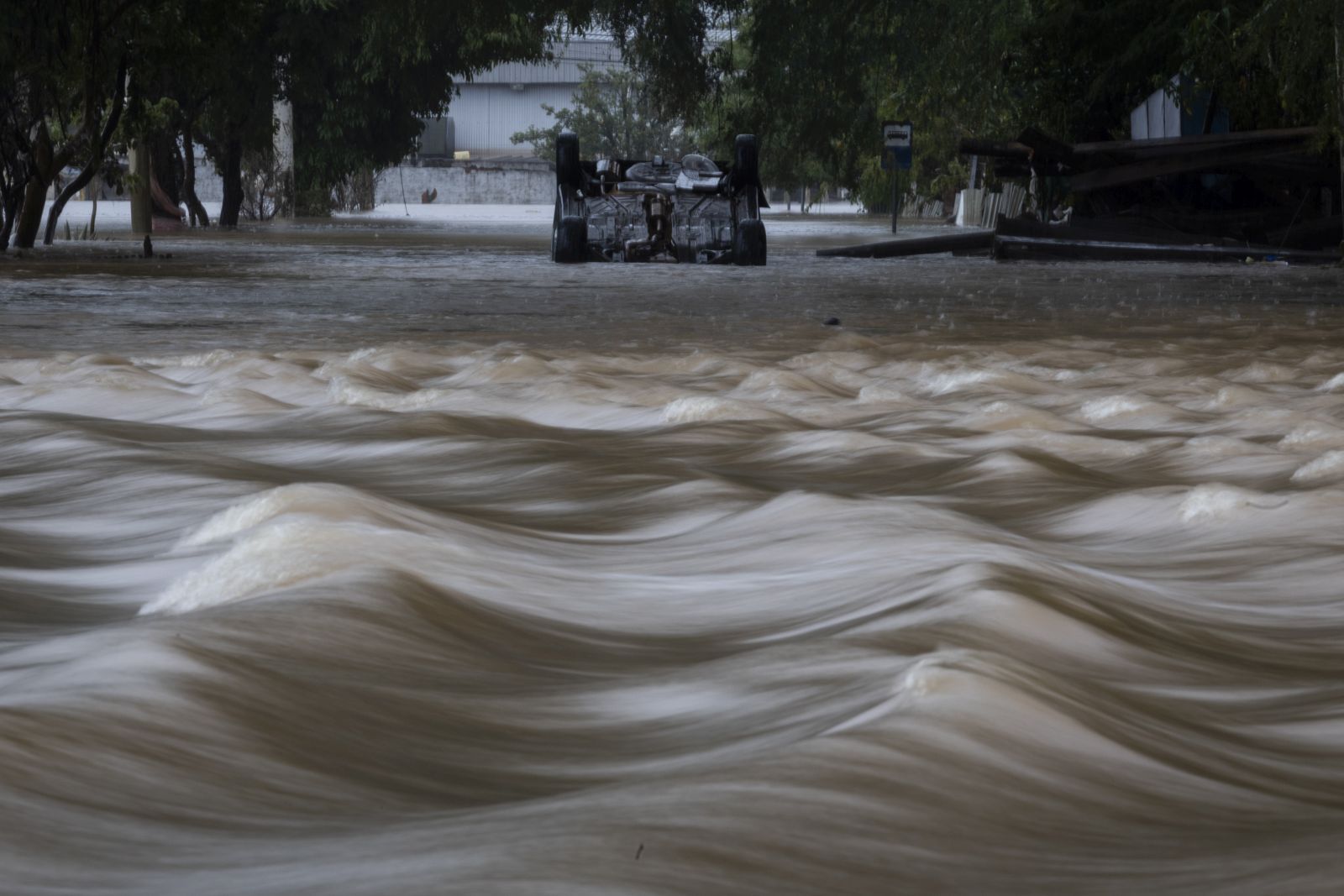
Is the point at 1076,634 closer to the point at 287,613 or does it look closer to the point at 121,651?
the point at 287,613

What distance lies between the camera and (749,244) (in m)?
13.8

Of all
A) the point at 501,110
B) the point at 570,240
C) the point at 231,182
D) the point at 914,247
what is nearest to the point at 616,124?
the point at 501,110

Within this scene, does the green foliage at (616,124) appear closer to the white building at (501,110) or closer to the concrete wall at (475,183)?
the concrete wall at (475,183)

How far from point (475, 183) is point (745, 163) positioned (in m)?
59.0

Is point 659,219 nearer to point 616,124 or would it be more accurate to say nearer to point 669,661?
point 669,661

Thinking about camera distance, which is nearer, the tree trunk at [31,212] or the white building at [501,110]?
the tree trunk at [31,212]

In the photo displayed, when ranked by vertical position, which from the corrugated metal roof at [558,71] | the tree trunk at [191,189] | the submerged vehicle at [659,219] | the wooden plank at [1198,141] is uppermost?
the corrugated metal roof at [558,71]

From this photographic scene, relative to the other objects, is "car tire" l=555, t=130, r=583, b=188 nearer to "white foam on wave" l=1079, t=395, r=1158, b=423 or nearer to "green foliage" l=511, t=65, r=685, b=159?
"white foam on wave" l=1079, t=395, r=1158, b=423

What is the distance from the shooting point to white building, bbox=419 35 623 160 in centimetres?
8419

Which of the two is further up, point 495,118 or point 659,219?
point 495,118

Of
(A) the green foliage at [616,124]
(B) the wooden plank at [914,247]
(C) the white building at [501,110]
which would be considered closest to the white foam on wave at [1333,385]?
(B) the wooden plank at [914,247]

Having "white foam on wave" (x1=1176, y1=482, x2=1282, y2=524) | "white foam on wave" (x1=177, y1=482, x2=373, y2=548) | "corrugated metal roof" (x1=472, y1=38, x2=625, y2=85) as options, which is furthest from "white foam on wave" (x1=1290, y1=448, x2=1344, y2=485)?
"corrugated metal roof" (x1=472, y1=38, x2=625, y2=85)

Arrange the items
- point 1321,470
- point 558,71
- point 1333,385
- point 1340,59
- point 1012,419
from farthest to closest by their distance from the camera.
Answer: point 558,71 → point 1340,59 → point 1333,385 → point 1012,419 → point 1321,470

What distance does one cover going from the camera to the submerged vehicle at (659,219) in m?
13.9
